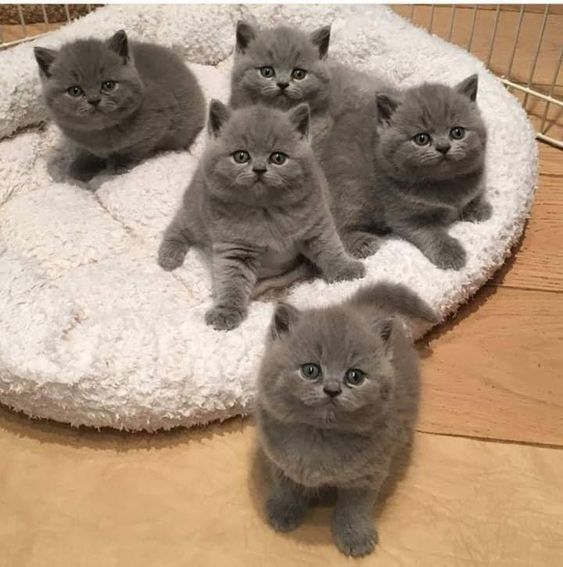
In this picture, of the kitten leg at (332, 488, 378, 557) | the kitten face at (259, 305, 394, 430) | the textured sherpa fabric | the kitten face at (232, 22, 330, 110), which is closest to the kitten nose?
the kitten face at (259, 305, 394, 430)

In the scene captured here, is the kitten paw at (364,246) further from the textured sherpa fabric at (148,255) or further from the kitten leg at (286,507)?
the kitten leg at (286,507)

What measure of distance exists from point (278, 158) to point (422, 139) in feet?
0.99

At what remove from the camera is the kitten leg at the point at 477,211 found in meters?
1.54

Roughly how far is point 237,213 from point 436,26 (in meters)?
1.50

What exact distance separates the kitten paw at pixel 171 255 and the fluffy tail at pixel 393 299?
1.53 feet

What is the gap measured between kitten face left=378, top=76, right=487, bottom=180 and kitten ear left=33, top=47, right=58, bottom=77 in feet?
2.47

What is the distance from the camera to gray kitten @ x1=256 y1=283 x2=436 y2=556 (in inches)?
38.2

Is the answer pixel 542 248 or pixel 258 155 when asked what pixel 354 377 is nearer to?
pixel 258 155

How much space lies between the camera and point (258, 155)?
1.32m

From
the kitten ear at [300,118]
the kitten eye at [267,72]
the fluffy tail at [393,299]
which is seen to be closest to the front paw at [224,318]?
the fluffy tail at [393,299]

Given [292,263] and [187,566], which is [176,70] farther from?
[187,566]

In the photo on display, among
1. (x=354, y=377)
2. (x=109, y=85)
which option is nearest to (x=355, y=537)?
(x=354, y=377)

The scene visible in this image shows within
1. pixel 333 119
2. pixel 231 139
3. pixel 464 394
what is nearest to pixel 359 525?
pixel 464 394

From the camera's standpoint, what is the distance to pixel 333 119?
1.68m
